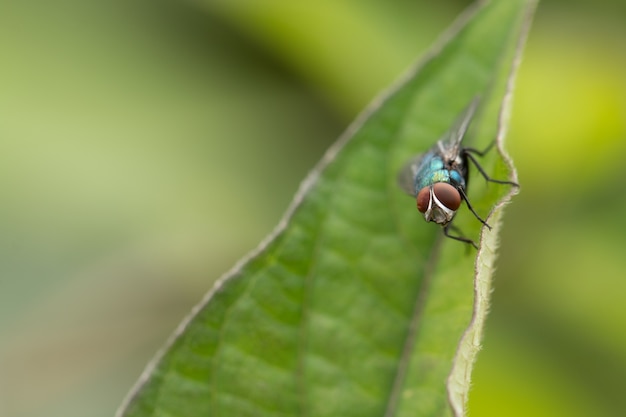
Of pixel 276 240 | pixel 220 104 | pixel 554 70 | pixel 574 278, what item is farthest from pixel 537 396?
pixel 220 104

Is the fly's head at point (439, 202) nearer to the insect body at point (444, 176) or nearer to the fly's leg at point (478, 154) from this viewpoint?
the insect body at point (444, 176)

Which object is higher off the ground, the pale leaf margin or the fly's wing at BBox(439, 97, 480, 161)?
the fly's wing at BBox(439, 97, 480, 161)

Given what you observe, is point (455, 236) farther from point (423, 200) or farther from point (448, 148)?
point (448, 148)

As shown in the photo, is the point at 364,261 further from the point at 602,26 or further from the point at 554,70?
the point at 602,26

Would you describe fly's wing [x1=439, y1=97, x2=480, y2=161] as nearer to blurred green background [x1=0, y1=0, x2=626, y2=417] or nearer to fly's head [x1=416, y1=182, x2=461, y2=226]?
fly's head [x1=416, y1=182, x2=461, y2=226]

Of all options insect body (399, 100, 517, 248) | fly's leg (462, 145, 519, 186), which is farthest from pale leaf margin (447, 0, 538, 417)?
insect body (399, 100, 517, 248)

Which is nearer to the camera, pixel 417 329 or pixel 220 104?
pixel 417 329

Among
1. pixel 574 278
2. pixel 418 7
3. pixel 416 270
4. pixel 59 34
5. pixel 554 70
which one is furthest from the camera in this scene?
pixel 59 34
